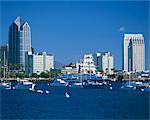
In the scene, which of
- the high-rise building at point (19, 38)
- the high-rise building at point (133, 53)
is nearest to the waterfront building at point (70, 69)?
the high-rise building at point (133, 53)

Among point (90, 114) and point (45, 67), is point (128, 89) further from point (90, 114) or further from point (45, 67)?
point (45, 67)

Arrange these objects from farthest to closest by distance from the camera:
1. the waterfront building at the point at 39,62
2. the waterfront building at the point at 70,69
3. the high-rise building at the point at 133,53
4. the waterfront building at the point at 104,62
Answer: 1. the waterfront building at the point at 39,62
2. the waterfront building at the point at 104,62
3. the waterfront building at the point at 70,69
4. the high-rise building at the point at 133,53

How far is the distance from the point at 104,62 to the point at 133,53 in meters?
14.0

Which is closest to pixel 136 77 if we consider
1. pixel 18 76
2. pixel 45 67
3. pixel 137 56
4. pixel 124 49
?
pixel 137 56

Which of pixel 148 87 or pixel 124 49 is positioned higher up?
pixel 124 49

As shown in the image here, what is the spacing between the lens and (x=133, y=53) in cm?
4684

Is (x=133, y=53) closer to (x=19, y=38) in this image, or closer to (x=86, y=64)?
(x=86, y=64)

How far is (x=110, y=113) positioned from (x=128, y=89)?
15965 millimetres

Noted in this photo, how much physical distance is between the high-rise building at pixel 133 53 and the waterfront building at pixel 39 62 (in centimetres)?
1345

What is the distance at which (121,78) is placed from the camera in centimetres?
5066

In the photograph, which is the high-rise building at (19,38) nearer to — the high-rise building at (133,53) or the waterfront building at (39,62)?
the waterfront building at (39,62)

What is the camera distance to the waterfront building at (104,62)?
5847 cm

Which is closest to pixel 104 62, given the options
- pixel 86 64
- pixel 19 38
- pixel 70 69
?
pixel 70 69

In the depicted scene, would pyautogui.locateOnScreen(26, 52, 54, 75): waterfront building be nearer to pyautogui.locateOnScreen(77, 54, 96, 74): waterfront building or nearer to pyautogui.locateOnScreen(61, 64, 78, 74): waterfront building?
pyautogui.locateOnScreen(61, 64, 78, 74): waterfront building
